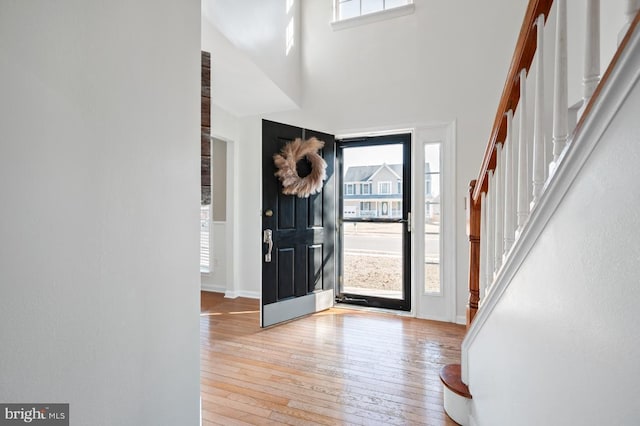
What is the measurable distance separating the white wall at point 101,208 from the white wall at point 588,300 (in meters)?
1.25

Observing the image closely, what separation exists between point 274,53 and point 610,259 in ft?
10.2

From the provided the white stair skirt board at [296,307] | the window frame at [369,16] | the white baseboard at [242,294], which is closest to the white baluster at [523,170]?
the white stair skirt board at [296,307]

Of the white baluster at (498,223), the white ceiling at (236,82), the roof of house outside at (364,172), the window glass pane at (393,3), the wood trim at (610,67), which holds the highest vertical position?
the window glass pane at (393,3)

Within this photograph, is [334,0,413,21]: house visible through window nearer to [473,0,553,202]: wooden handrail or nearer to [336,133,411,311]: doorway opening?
[336,133,411,311]: doorway opening

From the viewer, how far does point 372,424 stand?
60.6 inches

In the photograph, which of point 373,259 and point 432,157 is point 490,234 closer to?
point 432,157

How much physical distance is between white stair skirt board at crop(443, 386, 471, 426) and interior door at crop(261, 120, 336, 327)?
Result: 174 cm

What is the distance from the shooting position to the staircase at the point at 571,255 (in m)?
0.53

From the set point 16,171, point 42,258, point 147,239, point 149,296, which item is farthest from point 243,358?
point 16,171

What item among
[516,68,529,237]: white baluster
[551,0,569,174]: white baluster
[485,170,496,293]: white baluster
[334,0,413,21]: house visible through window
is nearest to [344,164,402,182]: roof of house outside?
[334,0,413,21]: house visible through window

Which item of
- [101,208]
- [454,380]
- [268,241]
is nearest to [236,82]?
[268,241]

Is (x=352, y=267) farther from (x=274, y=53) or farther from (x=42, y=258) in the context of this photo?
(x=42, y=258)

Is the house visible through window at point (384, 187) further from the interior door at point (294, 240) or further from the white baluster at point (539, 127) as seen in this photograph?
the white baluster at point (539, 127)

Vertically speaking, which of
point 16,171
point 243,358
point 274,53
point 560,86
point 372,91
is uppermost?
point 274,53
